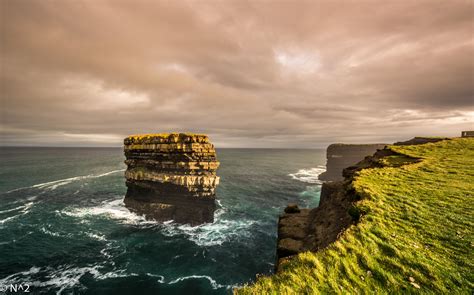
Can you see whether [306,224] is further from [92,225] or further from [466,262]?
[92,225]

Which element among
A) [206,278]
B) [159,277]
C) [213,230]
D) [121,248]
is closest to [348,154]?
[213,230]

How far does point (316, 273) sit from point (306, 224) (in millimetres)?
10327

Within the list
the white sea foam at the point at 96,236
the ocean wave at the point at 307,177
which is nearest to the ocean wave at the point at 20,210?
the white sea foam at the point at 96,236

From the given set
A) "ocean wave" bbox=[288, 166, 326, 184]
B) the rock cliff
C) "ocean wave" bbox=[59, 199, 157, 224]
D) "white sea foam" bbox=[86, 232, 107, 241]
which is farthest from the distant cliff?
"white sea foam" bbox=[86, 232, 107, 241]

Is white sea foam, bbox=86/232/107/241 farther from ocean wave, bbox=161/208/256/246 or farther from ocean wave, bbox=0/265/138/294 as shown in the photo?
ocean wave, bbox=161/208/256/246

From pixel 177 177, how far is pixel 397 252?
35600mm

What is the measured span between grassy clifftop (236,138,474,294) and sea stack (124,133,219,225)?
2913cm

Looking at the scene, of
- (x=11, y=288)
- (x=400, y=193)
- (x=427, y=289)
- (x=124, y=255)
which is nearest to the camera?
(x=427, y=289)

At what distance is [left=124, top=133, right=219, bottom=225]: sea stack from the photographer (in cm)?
3850

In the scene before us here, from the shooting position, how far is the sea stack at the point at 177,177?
3850 cm

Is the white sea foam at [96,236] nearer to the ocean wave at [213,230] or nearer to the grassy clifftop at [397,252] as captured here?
the ocean wave at [213,230]

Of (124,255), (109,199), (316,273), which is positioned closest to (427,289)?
(316,273)

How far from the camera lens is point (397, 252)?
806 centimetres

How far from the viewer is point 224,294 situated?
21.2 meters
